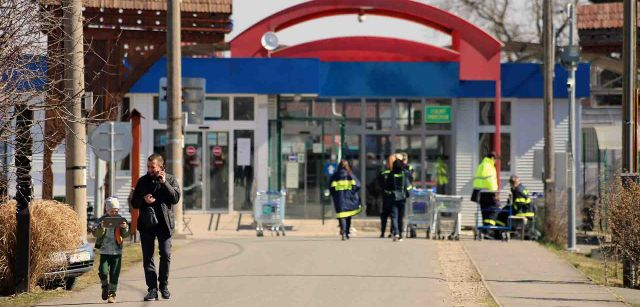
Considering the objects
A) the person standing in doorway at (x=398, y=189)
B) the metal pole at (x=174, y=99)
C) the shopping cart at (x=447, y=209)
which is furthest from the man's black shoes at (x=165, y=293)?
the shopping cart at (x=447, y=209)

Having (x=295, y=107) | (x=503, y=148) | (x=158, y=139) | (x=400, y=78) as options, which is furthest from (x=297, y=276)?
(x=503, y=148)

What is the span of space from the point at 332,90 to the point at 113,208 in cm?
1817

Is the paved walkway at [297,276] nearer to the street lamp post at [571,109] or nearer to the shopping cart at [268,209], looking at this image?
the street lamp post at [571,109]

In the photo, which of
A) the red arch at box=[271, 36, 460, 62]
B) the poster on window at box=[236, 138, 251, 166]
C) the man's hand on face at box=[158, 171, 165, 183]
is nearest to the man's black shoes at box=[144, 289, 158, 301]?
the man's hand on face at box=[158, 171, 165, 183]

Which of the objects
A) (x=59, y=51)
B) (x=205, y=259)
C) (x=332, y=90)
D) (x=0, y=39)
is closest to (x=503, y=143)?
(x=332, y=90)

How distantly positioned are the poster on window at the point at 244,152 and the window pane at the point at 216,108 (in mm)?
704

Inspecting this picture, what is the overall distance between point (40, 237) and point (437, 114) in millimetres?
18971

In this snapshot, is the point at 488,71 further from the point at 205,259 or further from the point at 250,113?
the point at 205,259

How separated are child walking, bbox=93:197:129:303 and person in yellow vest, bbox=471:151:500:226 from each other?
12391 millimetres

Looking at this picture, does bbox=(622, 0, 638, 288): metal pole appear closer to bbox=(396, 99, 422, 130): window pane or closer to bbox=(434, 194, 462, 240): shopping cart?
bbox=(434, 194, 462, 240): shopping cart

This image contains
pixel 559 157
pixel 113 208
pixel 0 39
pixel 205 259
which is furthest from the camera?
pixel 559 157

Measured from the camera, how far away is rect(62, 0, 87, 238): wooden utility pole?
658 inches

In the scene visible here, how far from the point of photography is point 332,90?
3212 centimetres

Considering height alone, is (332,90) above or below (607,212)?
above
